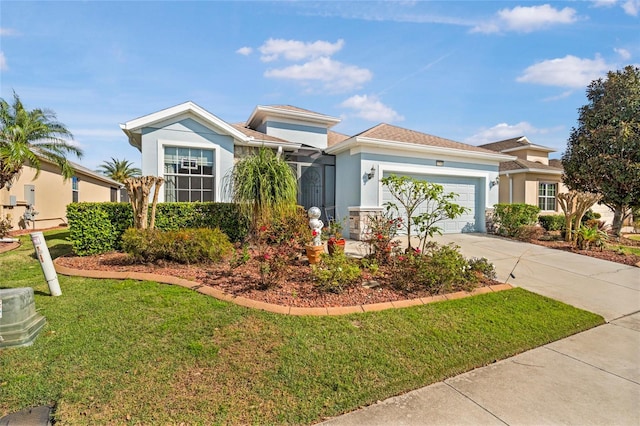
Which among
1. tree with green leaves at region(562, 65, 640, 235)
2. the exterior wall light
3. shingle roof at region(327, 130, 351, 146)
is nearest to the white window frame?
the exterior wall light

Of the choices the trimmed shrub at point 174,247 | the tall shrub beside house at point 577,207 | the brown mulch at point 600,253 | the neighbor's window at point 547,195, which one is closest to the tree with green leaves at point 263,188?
the trimmed shrub at point 174,247

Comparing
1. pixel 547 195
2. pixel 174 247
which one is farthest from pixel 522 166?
pixel 174 247

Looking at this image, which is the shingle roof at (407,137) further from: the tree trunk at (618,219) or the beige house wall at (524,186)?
the tree trunk at (618,219)

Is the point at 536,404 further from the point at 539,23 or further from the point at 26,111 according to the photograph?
the point at 26,111

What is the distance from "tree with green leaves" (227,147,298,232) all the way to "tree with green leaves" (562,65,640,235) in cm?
1297

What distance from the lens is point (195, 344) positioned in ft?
10.8

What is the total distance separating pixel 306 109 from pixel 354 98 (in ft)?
13.4

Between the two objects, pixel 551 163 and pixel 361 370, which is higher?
pixel 551 163

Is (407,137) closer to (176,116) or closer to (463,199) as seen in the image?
(463,199)

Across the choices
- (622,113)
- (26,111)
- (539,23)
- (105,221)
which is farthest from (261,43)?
(622,113)

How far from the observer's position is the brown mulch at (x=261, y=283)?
14.9 ft

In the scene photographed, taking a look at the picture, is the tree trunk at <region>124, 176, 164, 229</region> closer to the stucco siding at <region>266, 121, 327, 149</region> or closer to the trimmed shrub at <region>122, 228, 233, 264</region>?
the trimmed shrub at <region>122, 228, 233, 264</region>

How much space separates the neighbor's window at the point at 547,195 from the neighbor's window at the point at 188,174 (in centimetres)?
1757

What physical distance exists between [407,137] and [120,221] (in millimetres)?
9999
